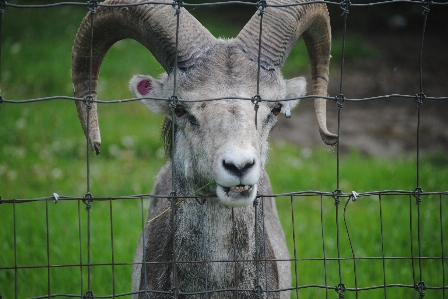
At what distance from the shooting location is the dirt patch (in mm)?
11266

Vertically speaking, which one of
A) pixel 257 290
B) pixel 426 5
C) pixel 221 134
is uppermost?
pixel 426 5

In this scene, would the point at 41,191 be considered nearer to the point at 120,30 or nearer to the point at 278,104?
the point at 120,30

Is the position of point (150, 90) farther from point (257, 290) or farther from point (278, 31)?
point (257, 290)

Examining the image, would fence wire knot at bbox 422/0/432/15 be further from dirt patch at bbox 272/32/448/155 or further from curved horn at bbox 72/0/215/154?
dirt patch at bbox 272/32/448/155

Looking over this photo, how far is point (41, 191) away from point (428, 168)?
637 cm

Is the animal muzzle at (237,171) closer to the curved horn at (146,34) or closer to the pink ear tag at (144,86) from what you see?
the curved horn at (146,34)

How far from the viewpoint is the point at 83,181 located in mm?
8977

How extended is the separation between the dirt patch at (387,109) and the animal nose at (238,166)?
639 centimetres

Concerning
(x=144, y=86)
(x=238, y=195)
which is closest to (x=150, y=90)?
(x=144, y=86)

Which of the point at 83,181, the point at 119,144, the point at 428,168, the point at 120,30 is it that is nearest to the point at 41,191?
the point at 83,181

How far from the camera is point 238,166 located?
119 inches

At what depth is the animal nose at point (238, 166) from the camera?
9.89 ft

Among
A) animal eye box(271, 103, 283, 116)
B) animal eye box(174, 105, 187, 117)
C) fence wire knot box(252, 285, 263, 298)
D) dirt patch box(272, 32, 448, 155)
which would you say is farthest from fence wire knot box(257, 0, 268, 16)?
dirt patch box(272, 32, 448, 155)

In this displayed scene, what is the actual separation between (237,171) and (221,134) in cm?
30
